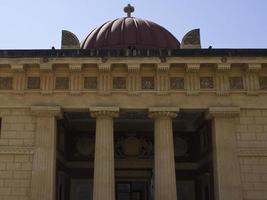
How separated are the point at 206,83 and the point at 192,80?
63 cm

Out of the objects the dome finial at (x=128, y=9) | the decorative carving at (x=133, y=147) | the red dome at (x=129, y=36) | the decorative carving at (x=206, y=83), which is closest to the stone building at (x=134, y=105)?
the decorative carving at (x=206, y=83)

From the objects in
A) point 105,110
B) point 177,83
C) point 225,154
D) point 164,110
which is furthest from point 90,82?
point 225,154

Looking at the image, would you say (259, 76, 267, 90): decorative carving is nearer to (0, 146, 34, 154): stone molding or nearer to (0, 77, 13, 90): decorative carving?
(0, 146, 34, 154): stone molding

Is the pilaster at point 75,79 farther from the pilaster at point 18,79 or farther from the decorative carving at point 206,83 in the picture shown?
the decorative carving at point 206,83

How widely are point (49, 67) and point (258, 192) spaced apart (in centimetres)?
1013

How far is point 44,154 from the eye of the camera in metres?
17.9

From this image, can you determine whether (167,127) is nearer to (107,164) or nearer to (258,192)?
(107,164)

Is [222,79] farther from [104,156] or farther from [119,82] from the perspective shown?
[104,156]

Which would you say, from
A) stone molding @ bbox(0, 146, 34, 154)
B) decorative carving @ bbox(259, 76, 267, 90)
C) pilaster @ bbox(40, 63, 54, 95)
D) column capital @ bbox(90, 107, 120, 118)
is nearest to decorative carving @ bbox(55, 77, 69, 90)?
pilaster @ bbox(40, 63, 54, 95)

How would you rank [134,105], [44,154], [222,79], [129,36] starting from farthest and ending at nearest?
[129,36]
[222,79]
[134,105]
[44,154]

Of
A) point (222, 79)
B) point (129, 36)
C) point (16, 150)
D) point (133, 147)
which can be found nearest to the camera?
point (16, 150)

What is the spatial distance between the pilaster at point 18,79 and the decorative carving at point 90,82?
8.92 ft

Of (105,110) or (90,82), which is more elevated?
(90,82)

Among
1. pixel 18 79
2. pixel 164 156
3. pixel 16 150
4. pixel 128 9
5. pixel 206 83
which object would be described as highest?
pixel 128 9
